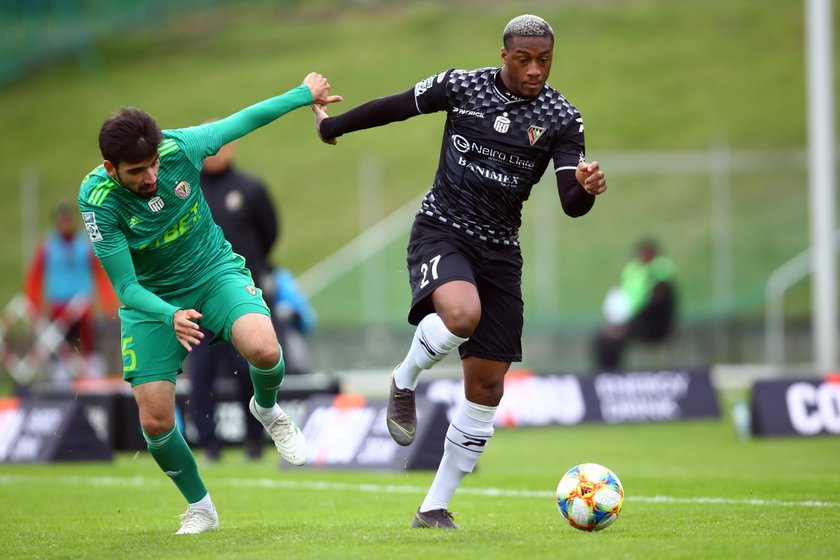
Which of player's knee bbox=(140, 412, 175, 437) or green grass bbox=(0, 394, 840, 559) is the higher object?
player's knee bbox=(140, 412, 175, 437)

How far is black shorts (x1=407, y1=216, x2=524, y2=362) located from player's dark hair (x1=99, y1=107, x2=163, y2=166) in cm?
165

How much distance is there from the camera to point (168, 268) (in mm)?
7879

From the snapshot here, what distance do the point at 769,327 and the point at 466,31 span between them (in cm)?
2513

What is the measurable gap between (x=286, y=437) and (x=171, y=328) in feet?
3.39

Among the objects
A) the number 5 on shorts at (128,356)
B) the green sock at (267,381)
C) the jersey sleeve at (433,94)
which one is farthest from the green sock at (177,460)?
the jersey sleeve at (433,94)

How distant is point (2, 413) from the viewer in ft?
44.7

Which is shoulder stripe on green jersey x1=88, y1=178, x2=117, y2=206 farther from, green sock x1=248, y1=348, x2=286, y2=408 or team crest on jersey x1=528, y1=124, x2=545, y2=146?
team crest on jersey x1=528, y1=124, x2=545, y2=146

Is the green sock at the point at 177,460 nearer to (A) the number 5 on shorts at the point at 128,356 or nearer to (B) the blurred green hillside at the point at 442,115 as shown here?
(A) the number 5 on shorts at the point at 128,356

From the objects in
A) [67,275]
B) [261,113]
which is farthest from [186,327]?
[67,275]

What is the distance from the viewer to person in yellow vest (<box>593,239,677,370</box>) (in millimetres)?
21875

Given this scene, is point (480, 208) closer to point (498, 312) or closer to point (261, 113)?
point (498, 312)

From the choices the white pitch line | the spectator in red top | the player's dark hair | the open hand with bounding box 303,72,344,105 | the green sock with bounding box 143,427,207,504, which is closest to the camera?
the player's dark hair

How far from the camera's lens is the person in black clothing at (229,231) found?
41.6ft

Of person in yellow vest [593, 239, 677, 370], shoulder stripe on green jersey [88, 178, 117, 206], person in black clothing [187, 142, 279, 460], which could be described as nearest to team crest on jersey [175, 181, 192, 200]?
shoulder stripe on green jersey [88, 178, 117, 206]
